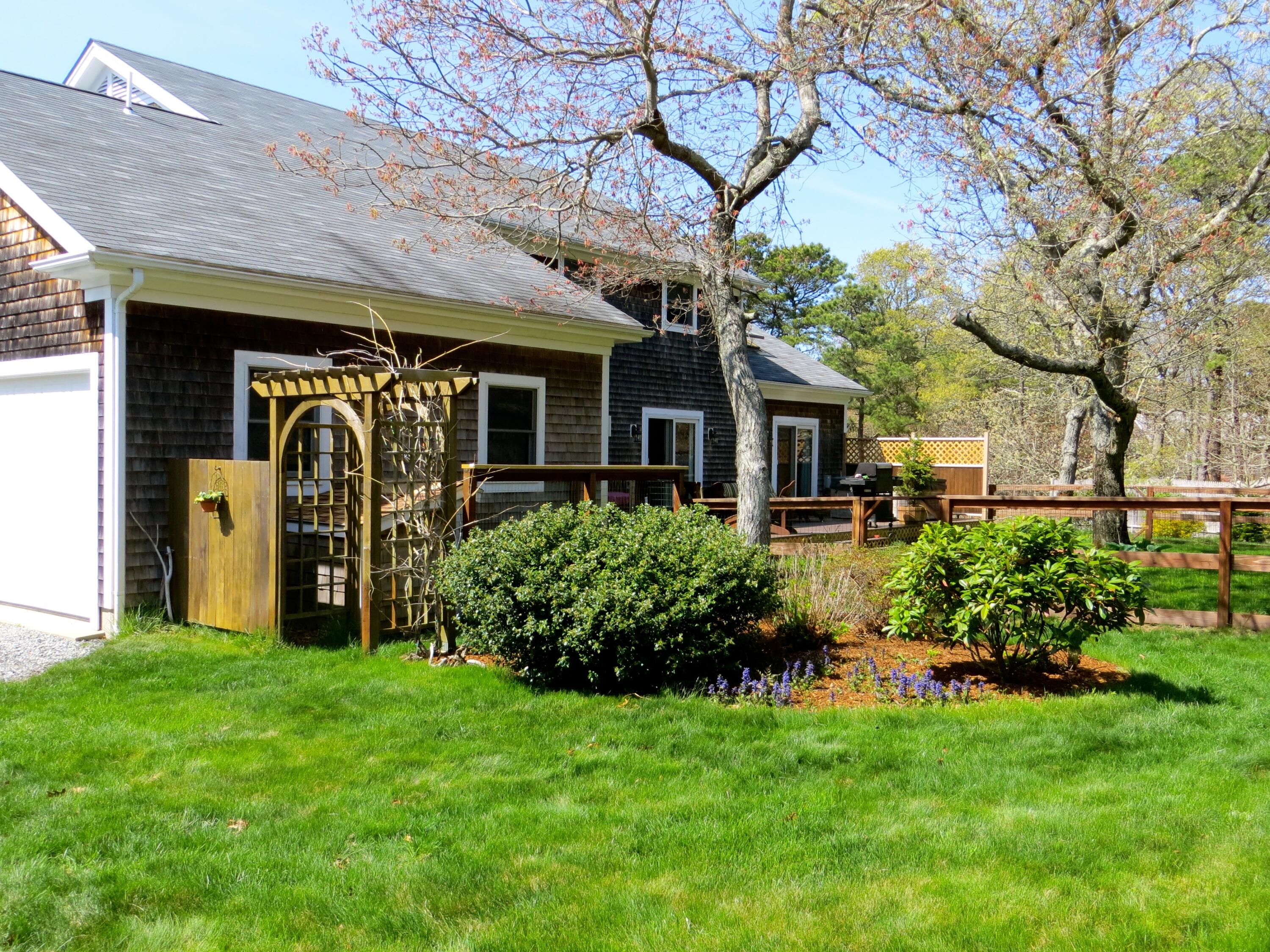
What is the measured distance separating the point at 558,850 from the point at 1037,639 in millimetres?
3943

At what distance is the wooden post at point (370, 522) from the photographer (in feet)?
25.0

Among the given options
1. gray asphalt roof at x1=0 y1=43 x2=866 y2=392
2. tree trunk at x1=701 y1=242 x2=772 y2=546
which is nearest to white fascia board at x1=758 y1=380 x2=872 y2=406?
gray asphalt roof at x1=0 y1=43 x2=866 y2=392

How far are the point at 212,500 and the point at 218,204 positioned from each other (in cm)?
402

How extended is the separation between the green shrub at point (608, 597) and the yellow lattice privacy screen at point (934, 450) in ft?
53.6

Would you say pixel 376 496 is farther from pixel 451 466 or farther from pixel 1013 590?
pixel 1013 590

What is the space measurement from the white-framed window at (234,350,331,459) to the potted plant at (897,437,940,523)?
35.2ft

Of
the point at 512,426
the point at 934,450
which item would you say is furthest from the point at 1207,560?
the point at 934,450

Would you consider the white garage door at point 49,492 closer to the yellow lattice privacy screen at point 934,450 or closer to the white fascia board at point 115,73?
the white fascia board at point 115,73

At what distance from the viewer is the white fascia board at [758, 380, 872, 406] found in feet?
62.7

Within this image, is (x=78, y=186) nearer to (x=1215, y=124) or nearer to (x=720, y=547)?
(x=720, y=547)

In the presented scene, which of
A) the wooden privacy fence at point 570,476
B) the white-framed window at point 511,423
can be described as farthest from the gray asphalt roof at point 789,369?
the wooden privacy fence at point 570,476

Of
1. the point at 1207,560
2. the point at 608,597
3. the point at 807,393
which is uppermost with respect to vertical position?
the point at 807,393

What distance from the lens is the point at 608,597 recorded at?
6.39 meters

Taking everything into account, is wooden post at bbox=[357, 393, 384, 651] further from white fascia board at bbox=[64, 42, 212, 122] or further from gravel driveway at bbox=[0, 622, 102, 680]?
white fascia board at bbox=[64, 42, 212, 122]
